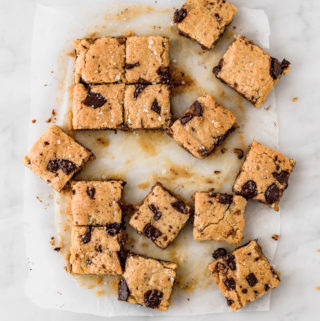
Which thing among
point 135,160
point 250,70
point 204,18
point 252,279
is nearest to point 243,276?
point 252,279

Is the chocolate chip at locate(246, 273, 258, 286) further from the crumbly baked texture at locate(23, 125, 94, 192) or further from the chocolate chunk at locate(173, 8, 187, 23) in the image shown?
the chocolate chunk at locate(173, 8, 187, 23)

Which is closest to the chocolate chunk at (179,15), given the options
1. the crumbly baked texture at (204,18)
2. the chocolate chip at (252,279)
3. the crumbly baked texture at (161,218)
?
the crumbly baked texture at (204,18)

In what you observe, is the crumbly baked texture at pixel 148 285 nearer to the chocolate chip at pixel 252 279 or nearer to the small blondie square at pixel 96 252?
the small blondie square at pixel 96 252

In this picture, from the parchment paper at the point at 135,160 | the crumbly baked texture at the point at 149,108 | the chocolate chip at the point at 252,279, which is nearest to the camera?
the chocolate chip at the point at 252,279

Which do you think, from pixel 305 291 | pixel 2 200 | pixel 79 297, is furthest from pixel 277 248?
pixel 2 200

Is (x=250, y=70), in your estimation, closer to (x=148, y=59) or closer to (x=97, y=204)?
(x=148, y=59)

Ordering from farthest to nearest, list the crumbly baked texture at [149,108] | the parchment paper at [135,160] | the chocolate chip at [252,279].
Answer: the parchment paper at [135,160] < the crumbly baked texture at [149,108] < the chocolate chip at [252,279]
